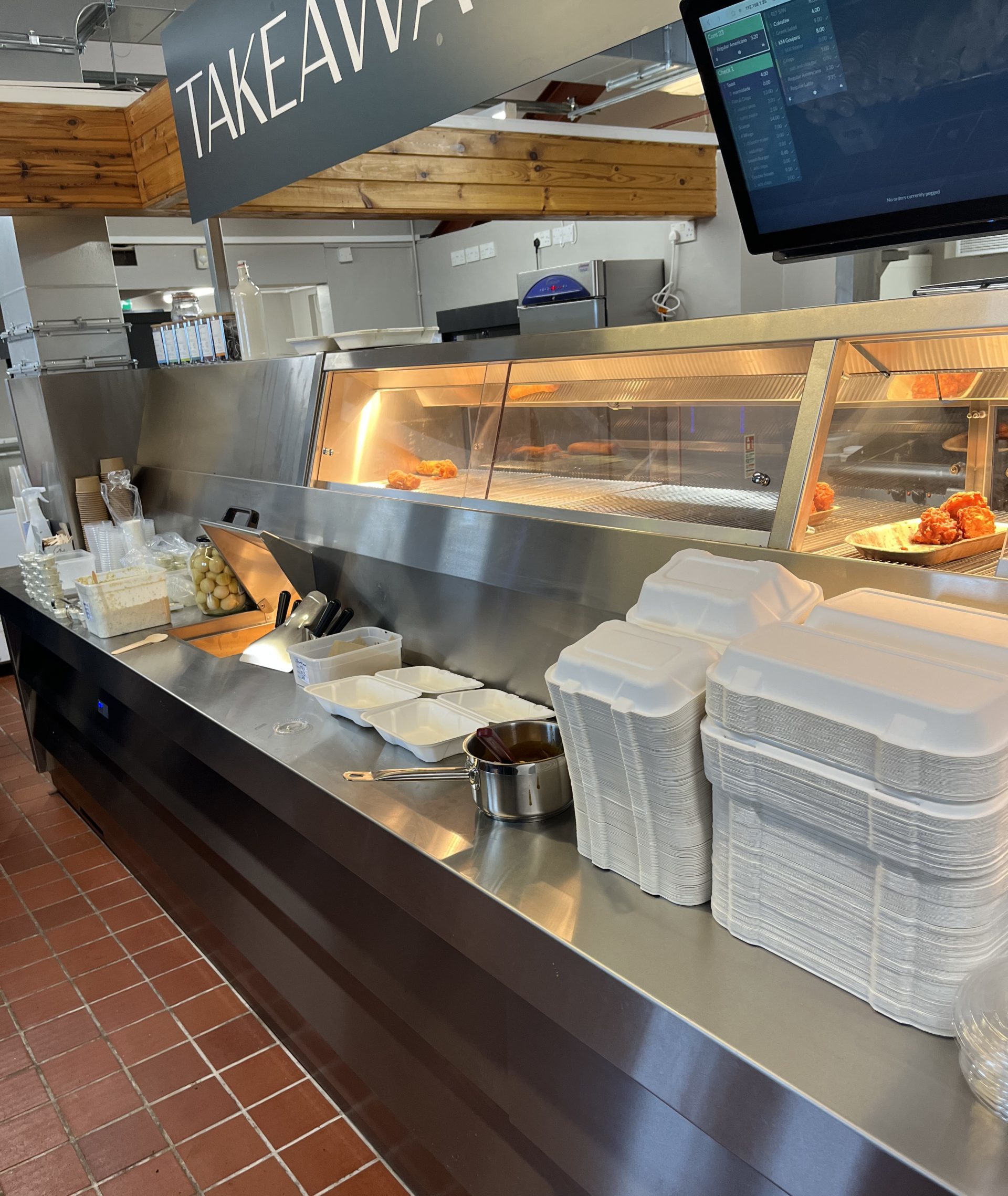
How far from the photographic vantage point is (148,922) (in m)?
3.21

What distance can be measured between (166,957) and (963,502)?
266 centimetres

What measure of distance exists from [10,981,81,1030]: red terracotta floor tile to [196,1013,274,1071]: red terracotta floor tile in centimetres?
49

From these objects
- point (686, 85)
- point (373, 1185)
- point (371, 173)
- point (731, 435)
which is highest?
point (686, 85)

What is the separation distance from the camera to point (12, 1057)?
102 inches

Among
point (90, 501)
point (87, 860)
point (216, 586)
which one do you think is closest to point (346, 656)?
point (216, 586)

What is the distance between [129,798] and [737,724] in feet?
9.12

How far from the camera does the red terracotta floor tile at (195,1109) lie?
2.29m

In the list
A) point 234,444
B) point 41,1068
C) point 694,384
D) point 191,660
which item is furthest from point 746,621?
point 234,444

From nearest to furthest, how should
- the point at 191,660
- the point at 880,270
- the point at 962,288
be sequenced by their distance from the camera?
the point at 962,288, the point at 191,660, the point at 880,270

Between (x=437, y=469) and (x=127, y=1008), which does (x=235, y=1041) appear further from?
(x=437, y=469)

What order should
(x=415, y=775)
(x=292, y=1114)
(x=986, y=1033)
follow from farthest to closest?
(x=292, y=1114) → (x=415, y=775) → (x=986, y=1033)

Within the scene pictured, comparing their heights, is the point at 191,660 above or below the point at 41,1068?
above

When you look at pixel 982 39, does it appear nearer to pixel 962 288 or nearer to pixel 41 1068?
pixel 962 288

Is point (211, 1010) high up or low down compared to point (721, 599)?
down
